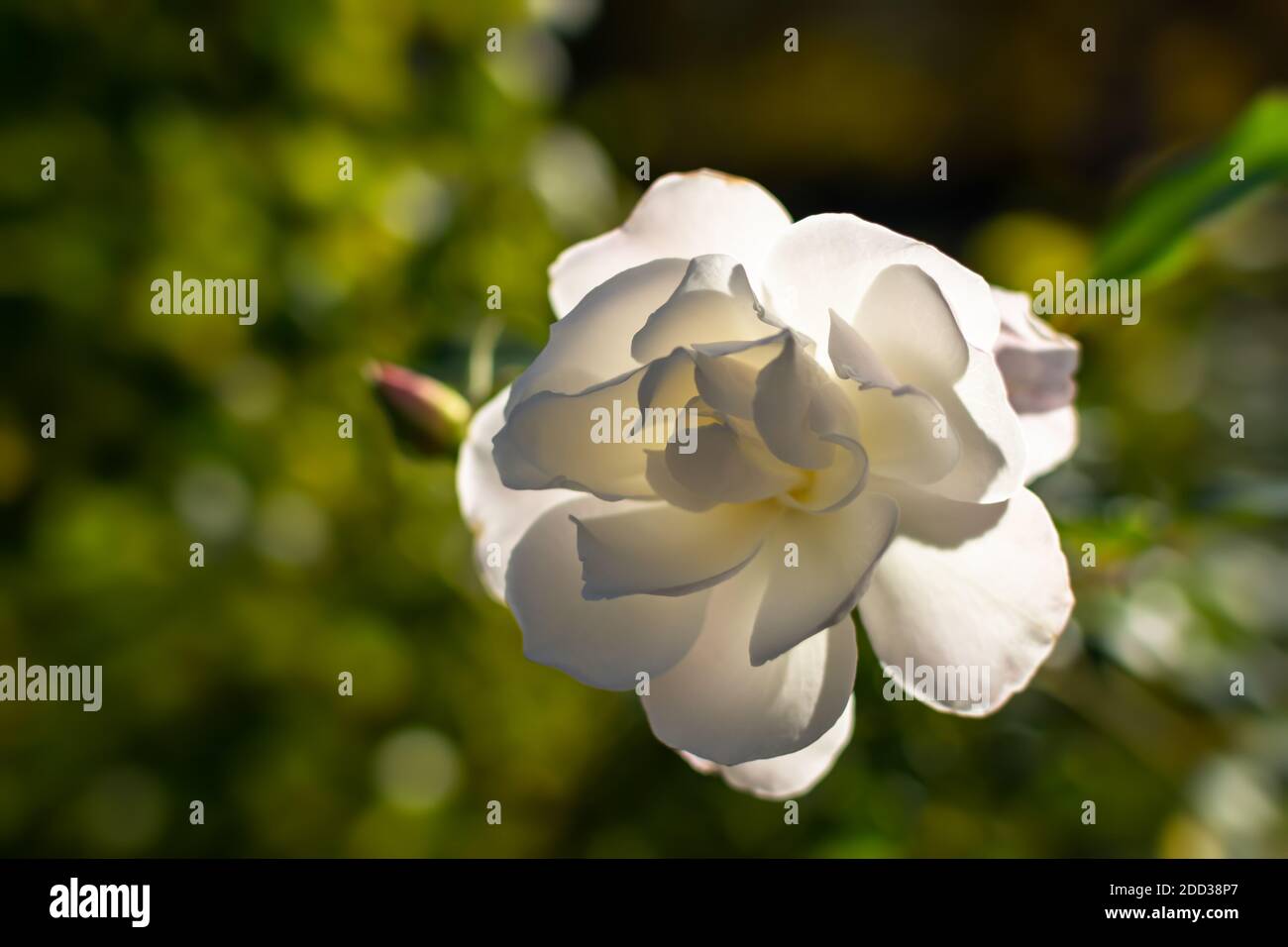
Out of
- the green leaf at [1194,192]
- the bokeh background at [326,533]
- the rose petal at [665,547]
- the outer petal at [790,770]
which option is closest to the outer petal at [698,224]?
the rose petal at [665,547]

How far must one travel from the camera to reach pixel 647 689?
19.1 inches

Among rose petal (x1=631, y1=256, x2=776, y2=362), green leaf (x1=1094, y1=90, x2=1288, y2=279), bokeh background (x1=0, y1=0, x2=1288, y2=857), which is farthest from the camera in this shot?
bokeh background (x1=0, y1=0, x2=1288, y2=857)

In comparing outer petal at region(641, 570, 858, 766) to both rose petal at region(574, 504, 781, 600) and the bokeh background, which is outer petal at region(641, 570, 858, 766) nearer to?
rose petal at region(574, 504, 781, 600)

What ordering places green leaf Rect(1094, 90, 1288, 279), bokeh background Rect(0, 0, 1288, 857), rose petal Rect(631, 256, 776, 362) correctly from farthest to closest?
bokeh background Rect(0, 0, 1288, 857) < green leaf Rect(1094, 90, 1288, 279) < rose petal Rect(631, 256, 776, 362)

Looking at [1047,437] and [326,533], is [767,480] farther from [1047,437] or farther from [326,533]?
[326,533]

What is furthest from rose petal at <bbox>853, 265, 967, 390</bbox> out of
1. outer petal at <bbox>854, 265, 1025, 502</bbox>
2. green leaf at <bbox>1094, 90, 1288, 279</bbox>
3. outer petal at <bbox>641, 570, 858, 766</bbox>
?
green leaf at <bbox>1094, 90, 1288, 279</bbox>

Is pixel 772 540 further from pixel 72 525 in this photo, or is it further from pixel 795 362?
pixel 72 525

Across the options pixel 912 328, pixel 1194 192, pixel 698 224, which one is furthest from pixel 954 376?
pixel 1194 192

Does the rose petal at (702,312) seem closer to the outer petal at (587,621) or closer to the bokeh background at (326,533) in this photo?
the outer petal at (587,621)

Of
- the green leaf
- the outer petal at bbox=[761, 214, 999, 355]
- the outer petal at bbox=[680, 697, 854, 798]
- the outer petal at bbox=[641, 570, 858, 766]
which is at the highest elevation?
the green leaf

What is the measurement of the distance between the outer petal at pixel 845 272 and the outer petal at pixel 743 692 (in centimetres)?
13

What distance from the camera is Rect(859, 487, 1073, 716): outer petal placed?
467 millimetres

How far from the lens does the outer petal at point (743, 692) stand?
47 centimetres

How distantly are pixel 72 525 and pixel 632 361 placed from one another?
867mm
